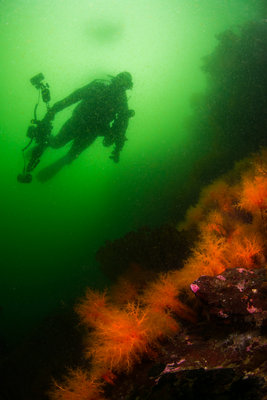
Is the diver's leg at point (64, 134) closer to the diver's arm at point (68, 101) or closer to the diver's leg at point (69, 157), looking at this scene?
the diver's leg at point (69, 157)

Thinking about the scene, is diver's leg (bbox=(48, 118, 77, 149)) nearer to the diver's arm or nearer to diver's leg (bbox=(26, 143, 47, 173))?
the diver's arm

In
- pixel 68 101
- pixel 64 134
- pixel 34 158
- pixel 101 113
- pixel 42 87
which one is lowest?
pixel 34 158

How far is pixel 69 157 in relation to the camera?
9.15 m

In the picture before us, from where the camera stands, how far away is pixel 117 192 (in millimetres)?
18219

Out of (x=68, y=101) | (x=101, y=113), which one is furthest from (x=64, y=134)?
(x=101, y=113)

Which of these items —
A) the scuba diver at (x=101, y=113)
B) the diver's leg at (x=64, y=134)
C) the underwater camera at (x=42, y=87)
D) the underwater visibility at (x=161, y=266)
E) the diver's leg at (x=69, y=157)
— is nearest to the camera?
the underwater visibility at (x=161, y=266)

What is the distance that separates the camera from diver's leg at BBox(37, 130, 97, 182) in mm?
8789

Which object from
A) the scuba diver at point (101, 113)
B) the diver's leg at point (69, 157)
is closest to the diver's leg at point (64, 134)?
the scuba diver at point (101, 113)

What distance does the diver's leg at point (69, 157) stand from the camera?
8.79 m

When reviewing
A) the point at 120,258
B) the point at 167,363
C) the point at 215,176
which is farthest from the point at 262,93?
the point at 167,363

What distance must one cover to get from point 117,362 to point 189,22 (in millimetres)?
41172

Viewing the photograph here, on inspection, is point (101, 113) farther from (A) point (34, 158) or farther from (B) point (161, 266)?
(B) point (161, 266)

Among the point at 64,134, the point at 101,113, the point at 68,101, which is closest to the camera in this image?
the point at 68,101

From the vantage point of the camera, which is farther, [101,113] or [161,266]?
[101,113]
